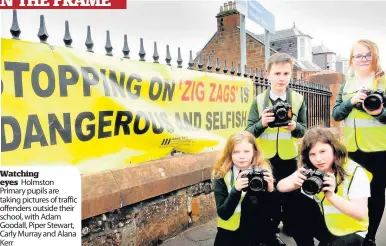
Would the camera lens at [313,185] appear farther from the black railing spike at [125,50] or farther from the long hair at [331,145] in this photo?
the black railing spike at [125,50]

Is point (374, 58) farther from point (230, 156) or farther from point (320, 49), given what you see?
point (320, 49)

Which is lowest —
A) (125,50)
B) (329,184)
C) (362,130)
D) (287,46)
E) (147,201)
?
(147,201)

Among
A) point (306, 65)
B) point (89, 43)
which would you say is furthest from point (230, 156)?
point (306, 65)

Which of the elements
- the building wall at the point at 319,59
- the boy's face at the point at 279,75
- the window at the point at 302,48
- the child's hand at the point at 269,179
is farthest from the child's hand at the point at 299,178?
the building wall at the point at 319,59

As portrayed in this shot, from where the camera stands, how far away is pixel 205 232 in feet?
8.43

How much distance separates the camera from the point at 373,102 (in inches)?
72.4

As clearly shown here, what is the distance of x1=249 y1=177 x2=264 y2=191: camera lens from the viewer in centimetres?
157

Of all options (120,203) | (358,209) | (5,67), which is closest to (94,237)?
(120,203)

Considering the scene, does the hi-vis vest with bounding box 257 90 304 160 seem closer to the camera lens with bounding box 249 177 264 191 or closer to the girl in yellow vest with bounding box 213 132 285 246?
the girl in yellow vest with bounding box 213 132 285 246

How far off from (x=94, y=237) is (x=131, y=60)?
1.22m

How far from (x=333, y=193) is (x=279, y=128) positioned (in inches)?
23.6

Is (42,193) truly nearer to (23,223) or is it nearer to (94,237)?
(23,223)

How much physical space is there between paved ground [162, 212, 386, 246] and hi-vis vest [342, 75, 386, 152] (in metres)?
0.80

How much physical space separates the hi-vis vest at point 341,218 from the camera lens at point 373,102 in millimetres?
388
